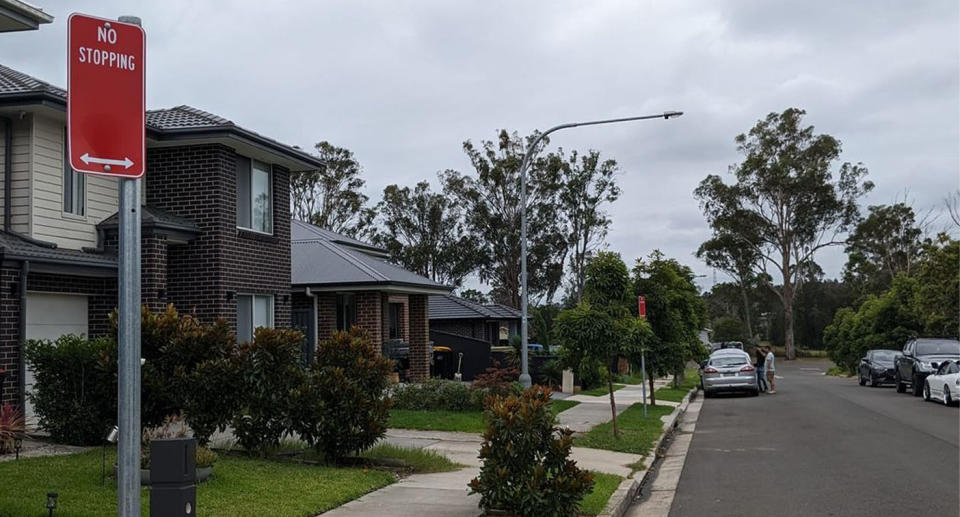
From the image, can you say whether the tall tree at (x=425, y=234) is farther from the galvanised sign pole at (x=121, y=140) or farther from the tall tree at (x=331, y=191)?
the galvanised sign pole at (x=121, y=140)

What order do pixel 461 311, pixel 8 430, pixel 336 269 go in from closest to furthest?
pixel 8 430, pixel 336 269, pixel 461 311

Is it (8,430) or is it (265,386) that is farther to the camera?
(265,386)

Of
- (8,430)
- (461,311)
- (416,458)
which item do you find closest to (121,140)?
(8,430)

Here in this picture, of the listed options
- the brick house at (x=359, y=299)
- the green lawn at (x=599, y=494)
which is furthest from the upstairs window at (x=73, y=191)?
the green lawn at (x=599, y=494)

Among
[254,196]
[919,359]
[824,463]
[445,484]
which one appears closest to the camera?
[445,484]

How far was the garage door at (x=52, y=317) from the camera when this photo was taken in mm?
14047

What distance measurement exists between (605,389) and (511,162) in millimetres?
22994

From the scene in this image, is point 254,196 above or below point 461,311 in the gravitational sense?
above

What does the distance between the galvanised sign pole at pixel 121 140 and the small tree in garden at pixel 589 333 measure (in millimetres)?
11928

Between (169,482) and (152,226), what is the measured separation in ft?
38.7

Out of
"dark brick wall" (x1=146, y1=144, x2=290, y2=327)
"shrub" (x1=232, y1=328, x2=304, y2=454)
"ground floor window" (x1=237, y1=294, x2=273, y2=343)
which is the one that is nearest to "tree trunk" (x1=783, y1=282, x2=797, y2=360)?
"ground floor window" (x1=237, y1=294, x2=273, y2=343)

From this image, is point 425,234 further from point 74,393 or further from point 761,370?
point 74,393

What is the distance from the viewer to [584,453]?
14.5 metres

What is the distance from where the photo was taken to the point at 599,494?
10516mm
